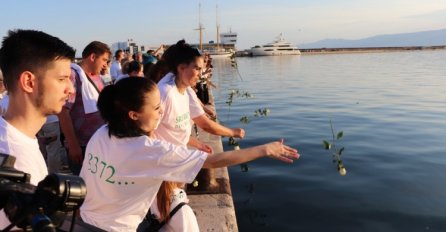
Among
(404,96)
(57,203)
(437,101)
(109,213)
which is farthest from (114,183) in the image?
(404,96)

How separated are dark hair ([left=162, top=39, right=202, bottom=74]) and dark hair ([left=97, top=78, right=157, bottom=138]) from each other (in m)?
1.56

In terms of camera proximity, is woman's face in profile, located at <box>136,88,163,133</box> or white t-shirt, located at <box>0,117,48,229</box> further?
woman's face in profile, located at <box>136,88,163,133</box>

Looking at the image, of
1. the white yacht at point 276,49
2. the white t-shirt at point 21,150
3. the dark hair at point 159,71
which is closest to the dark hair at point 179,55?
the dark hair at point 159,71

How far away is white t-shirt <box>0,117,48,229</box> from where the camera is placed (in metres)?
2.08

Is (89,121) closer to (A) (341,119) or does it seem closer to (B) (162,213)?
(B) (162,213)

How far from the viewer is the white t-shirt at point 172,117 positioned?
13.1 ft

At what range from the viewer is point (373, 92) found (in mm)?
26328

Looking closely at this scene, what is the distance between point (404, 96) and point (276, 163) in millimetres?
16082

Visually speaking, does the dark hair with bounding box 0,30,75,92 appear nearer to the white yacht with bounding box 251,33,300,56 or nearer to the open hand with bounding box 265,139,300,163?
the open hand with bounding box 265,139,300,163

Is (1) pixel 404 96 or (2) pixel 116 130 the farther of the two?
(1) pixel 404 96

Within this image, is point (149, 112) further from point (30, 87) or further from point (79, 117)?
point (79, 117)

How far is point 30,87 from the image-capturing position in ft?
7.36

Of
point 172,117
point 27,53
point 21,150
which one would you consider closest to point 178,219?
point 172,117

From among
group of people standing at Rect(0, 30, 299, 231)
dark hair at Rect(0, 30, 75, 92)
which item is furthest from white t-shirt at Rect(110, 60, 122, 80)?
dark hair at Rect(0, 30, 75, 92)
